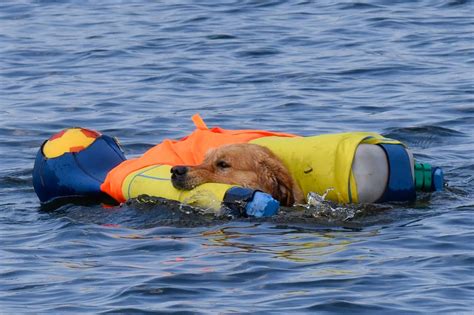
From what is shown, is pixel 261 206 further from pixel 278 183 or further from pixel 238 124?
pixel 238 124

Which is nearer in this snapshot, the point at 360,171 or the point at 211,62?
the point at 360,171

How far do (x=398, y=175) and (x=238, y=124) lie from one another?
14.1 feet

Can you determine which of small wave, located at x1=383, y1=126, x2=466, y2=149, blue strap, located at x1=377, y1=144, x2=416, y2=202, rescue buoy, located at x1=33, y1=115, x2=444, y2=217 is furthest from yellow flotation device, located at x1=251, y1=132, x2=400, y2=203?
small wave, located at x1=383, y1=126, x2=466, y2=149

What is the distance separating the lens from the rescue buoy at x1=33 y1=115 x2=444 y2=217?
927 centimetres

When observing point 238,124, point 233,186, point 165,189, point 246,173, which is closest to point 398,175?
→ point 246,173

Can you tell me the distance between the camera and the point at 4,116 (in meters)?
14.2

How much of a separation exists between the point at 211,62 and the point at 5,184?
6.53 m

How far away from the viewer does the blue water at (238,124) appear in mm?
7422

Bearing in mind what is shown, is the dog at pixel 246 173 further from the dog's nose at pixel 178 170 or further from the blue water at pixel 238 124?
the blue water at pixel 238 124

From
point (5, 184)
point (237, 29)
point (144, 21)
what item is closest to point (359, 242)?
point (5, 184)

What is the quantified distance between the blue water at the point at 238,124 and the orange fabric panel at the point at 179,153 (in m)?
0.28

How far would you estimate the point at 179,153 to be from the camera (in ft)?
33.4

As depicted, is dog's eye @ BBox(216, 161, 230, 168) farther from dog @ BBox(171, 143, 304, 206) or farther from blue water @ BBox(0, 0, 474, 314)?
blue water @ BBox(0, 0, 474, 314)

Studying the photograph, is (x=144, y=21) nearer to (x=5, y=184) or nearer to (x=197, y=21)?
(x=197, y=21)
